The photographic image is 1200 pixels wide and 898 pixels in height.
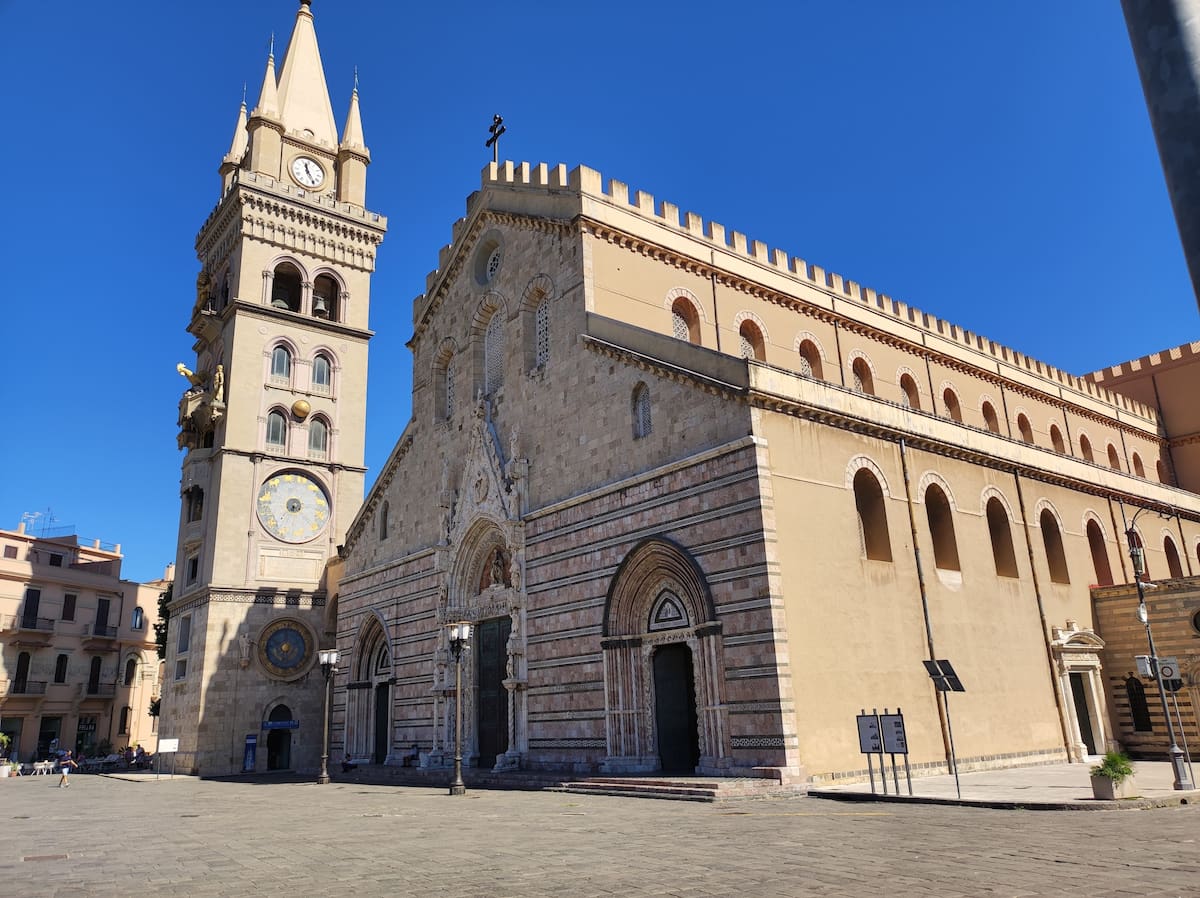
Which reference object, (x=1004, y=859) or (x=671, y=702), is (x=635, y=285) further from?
(x=1004, y=859)

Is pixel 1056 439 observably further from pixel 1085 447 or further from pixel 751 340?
pixel 751 340

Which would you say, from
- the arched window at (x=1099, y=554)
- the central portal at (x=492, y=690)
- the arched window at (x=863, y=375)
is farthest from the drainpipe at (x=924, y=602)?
the central portal at (x=492, y=690)

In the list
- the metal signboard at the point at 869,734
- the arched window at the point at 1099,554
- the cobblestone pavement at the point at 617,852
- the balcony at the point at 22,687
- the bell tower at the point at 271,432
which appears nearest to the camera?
the cobblestone pavement at the point at 617,852

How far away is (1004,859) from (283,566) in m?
35.2

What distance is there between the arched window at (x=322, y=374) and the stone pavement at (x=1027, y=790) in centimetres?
3183

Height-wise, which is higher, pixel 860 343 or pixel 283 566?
pixel 860 343

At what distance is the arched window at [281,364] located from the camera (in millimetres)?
41191

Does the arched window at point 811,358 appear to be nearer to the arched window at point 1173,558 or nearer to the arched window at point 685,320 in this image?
the arched window at point 685,320

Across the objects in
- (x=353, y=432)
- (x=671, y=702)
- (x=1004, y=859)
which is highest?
(x=353, y=432)

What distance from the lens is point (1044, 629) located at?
939 inches

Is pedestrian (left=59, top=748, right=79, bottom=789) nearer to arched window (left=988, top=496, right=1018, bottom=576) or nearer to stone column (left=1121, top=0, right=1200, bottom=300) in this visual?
arched window (left=988, top=496, right=1018, bottom=576)

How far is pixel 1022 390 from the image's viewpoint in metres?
37.1

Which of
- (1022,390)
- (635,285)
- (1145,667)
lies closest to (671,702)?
(1145,667)

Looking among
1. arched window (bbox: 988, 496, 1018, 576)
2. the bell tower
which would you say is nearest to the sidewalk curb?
arched window (bbox: 988, 496, 1018, 576)
